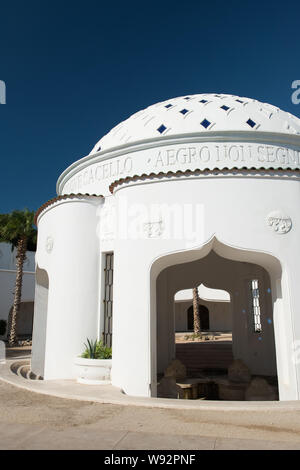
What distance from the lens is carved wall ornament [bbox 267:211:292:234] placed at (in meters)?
7.95

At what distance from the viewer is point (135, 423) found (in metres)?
5.10

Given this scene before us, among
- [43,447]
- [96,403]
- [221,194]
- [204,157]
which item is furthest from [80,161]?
[43,447]

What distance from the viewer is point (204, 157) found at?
1084 cm

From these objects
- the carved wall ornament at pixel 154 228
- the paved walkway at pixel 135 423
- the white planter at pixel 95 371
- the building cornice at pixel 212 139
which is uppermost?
the building cornice at pixel 212 139

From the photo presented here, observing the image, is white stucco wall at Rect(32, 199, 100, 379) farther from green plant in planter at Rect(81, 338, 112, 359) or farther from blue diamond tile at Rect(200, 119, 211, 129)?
blue diamond tile at Rect(200, 119, 211, 129)

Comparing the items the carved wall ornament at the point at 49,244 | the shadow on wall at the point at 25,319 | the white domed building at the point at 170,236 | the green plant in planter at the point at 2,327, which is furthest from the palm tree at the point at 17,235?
→ the carved wall ornament at the point at 49,244

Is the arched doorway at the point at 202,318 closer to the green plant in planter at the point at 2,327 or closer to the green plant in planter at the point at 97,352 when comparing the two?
the green plant in planter at the point at 2,327

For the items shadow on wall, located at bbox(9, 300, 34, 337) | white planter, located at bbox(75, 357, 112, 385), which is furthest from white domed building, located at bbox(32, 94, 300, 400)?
shadow on wall, located at bbox(9, 300, 34, 337)

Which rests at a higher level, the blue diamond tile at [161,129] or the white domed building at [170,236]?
the blue diamond tile at [161,129]

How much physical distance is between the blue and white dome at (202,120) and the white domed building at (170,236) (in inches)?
2.1

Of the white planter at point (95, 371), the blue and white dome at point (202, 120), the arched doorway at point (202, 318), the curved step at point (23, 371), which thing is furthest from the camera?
the arched doorway at point (202, 318)

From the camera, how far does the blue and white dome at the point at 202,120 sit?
1148 cm

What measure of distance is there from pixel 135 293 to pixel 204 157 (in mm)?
4971

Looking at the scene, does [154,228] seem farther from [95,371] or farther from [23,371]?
[23,371]
